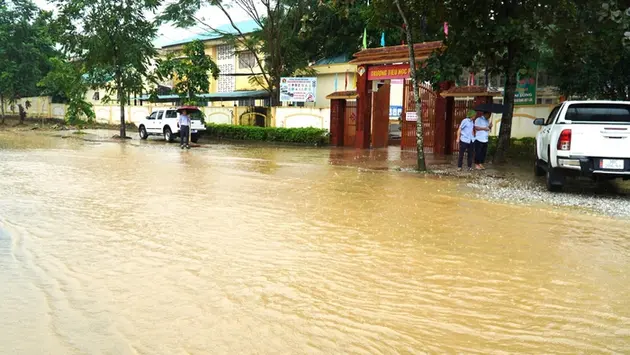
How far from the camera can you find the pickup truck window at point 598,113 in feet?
34.8

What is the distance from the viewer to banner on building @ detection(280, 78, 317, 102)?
2767 cm

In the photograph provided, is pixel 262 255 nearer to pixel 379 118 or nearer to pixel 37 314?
pixel 37 314

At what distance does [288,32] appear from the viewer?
30.4 meters

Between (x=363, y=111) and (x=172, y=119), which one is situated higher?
(x=363, y=111)

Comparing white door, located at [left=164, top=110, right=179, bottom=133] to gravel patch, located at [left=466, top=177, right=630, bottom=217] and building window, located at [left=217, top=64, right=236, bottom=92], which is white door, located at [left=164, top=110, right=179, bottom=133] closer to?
building window, located at [left=217, top=64, right=236, bottom=92]

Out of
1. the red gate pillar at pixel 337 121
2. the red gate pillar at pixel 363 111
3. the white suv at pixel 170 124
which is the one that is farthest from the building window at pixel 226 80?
the red gate pillar at pixel 363 111

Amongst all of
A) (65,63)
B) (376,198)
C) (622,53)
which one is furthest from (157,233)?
(65,63)

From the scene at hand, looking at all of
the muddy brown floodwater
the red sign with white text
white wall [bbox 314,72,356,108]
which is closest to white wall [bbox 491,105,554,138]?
the red sign with white text

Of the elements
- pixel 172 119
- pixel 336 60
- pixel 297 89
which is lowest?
pixel 172 119

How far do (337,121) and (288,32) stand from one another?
875 centimetres

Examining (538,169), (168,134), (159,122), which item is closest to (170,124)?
(168,134)

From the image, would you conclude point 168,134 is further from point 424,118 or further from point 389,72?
point 424,118

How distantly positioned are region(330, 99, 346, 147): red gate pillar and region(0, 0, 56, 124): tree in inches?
1020

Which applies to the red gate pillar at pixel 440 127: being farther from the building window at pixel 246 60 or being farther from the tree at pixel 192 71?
the building window at pixel 246 60
